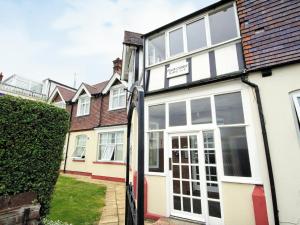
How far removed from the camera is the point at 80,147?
1355cm

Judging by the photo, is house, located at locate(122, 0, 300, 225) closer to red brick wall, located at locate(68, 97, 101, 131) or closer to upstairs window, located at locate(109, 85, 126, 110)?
upstairs window, located at locate(109, 85, 126, 110)

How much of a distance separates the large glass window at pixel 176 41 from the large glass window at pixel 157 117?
2190 mm

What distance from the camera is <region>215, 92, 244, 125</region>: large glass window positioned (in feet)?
15.2

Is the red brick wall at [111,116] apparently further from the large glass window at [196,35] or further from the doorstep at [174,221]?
the doorstep at [174,221]

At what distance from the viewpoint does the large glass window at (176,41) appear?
20.6 feet

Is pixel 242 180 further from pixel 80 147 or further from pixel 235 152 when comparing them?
pixel 80 147

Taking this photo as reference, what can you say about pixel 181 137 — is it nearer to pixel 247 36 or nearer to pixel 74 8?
pixel 247 36

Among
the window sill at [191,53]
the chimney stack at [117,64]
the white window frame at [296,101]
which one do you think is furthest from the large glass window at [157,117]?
the chimney stack at [117,64]

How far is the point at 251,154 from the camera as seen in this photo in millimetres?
4211

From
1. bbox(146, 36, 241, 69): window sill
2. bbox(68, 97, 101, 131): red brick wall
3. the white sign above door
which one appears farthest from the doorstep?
bbox(68, 97, 101, 131): red brick wall

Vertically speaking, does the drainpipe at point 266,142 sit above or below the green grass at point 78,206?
above

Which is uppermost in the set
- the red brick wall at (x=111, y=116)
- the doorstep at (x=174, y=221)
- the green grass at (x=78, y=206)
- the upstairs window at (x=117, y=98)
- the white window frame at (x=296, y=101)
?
the upstairs window at (x=117, y=98)

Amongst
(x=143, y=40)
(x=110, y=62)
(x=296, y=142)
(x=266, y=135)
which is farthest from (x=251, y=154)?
(x=110, y=62)

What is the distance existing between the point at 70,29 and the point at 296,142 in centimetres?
1088
